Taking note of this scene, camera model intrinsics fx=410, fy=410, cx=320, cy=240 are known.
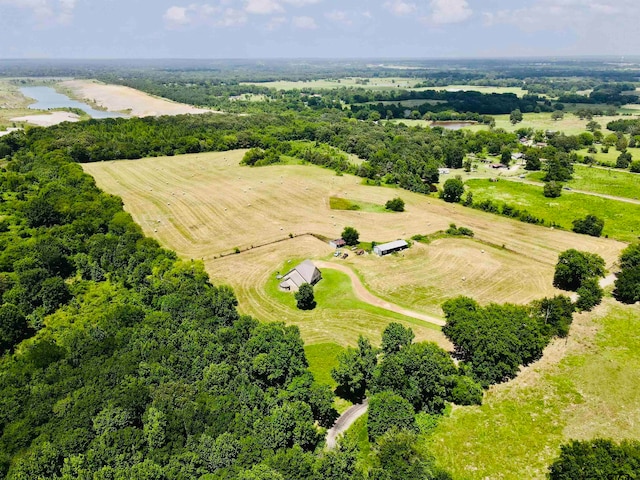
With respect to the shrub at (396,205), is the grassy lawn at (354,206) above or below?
below

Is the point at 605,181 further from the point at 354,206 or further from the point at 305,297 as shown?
the point at 305,297

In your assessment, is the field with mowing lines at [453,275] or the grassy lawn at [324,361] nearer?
the grassy lawn at [324,361]

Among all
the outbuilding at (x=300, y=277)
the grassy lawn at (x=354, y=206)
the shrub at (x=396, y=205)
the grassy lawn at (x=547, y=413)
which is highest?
the shrub at (x=396, y=205)

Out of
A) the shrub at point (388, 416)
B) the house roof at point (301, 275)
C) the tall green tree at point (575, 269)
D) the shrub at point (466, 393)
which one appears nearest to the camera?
the shrub at point (388, 416)

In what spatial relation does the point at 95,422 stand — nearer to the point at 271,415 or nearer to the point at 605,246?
the point at 271,415

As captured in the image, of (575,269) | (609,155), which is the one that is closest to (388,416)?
(575,269)

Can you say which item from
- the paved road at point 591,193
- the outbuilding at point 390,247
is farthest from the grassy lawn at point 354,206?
the paved road at point 591,193

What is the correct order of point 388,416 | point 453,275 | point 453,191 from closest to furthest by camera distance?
point 388,416 → point 453,275 → point 453,191

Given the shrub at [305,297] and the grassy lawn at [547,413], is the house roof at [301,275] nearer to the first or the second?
the shrub at [305,297]
